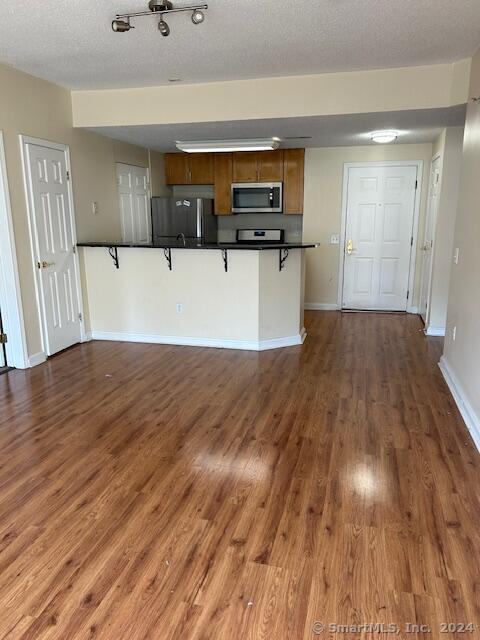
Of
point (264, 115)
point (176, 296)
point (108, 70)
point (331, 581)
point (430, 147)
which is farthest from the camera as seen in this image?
point (430, 147)

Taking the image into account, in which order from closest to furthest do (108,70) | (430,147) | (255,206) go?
(108,70), (430,147), (255,206)

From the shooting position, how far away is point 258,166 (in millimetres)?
6527

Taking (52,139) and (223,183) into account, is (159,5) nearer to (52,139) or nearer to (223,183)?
(52,139)

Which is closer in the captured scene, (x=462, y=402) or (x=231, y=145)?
(x=462, y=402)

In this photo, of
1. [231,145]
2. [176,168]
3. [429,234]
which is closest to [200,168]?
[176,168]

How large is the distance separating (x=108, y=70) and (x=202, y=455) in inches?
131

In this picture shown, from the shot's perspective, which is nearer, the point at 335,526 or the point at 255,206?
the point at 335,526

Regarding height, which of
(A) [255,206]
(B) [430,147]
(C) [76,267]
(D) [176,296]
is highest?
(B) [430,147]

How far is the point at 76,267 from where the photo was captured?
490 cm

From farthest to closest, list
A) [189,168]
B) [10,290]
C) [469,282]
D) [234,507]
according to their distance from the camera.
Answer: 1. [189,168]
2. [10,290]
3. [469,282]
4. [234,507]

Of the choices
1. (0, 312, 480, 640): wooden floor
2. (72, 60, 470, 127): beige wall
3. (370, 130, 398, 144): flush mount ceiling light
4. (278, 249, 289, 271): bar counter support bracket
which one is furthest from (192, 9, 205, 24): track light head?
(370, 130, 398, 144): flush mount ceiling light

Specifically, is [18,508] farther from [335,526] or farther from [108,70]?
[108,70]

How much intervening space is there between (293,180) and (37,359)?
425 centimetres

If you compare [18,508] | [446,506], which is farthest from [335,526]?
[18,508]
